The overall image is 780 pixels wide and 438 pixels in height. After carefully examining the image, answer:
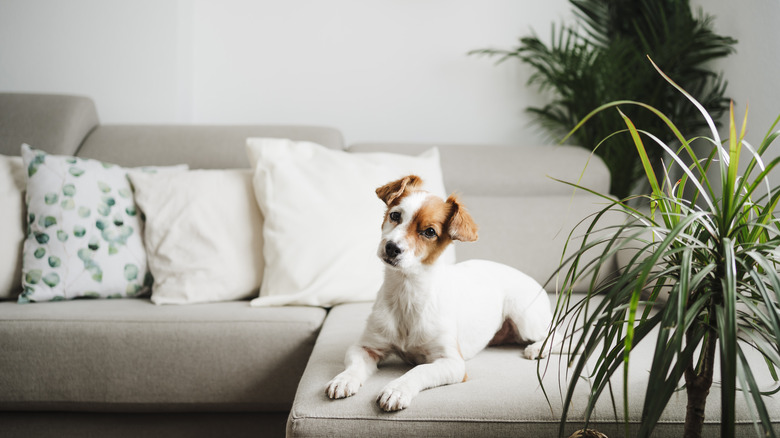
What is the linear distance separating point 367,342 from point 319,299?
56 cm

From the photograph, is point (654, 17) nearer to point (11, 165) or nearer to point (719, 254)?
point (719, 254)

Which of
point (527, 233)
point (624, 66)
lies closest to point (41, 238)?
point (527, 233)

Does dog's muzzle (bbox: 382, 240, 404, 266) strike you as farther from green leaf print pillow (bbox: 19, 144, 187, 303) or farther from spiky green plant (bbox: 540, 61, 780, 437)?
green leaf print pillow (bbox: 19, 144, 187, 303)

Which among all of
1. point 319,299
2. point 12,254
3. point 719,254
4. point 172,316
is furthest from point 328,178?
point 719,254

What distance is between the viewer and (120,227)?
6.46ft

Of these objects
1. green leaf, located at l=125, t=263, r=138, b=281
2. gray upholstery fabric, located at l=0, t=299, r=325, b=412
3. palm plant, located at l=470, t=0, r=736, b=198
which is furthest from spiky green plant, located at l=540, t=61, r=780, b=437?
palm plant, located at l=470, t=0, r=736, b=198

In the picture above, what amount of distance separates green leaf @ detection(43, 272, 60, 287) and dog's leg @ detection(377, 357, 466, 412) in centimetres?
125

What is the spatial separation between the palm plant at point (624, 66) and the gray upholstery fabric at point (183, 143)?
1.10 metres

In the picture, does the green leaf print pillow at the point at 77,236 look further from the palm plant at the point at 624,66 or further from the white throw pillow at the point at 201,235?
the palm plant at the point at 624,66

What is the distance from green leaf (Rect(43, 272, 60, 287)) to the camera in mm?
1835

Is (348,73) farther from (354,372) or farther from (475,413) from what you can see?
(475,413)

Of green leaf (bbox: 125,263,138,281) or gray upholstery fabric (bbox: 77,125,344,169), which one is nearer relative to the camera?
green leaf (bbox: 125,263,138,281)

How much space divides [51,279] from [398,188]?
1.21 meters

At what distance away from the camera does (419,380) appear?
1.20 meters
